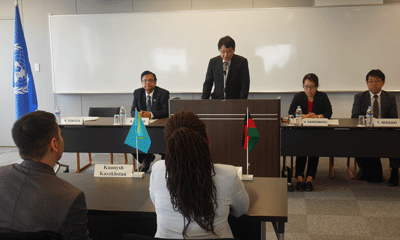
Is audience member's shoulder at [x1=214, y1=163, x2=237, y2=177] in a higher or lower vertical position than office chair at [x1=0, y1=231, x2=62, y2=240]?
higher

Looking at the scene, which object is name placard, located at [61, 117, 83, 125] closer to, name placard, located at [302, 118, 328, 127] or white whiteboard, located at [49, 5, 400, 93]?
white whiteboard, located at [49, 5, 400, 93]

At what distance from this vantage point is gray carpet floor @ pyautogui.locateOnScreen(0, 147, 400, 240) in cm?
279

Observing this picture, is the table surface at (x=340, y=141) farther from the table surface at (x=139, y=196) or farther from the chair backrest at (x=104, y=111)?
the chair backrest at (x=104, y=111)

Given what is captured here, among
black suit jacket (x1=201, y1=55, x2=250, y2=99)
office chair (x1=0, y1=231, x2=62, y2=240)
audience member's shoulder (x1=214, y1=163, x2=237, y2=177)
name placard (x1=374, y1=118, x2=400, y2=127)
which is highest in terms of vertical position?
black suit jacket (x1=201, y1=55, x2=250, y2=99)

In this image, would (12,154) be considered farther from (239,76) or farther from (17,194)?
(17,194)

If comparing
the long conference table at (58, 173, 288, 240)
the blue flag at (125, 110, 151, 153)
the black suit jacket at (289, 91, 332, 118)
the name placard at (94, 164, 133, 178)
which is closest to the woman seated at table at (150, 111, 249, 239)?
the long conference table at (58, 173, 288, 240)

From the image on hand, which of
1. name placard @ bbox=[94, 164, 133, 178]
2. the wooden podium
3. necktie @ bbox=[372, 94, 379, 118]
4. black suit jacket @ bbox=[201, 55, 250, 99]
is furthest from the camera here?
necktie @ bbox=[372, 94, 379, 118]

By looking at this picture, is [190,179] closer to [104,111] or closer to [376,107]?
[376,107]

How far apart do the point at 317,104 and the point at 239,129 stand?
49.2 inches

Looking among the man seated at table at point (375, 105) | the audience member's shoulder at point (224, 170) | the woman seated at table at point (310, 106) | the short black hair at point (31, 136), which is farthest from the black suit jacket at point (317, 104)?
the short black hair at point (31, 136)

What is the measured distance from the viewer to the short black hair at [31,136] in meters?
1.40

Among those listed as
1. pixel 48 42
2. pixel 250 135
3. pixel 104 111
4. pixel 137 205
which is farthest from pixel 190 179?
pixel 48 42

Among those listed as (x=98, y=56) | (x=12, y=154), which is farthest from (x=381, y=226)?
(x=12, y=154)

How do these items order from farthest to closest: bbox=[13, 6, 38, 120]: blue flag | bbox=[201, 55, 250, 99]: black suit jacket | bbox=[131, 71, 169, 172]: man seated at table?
bbox=[13, 6, 38, 120]: blue flag, bbox=[131, 71, 169, 172]: man seated at table, bbox=[201, 55, 250, 99]: black suit jacket
